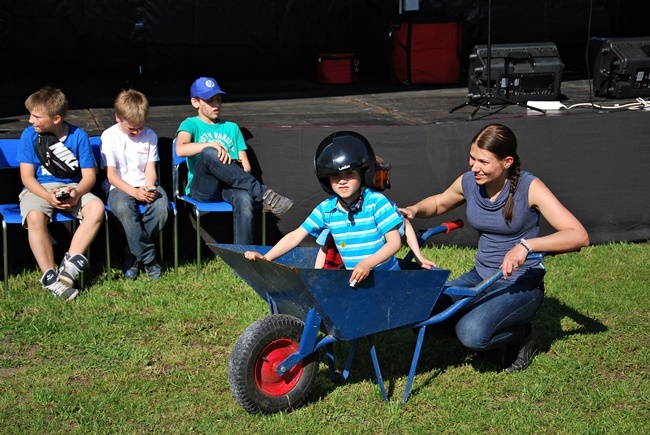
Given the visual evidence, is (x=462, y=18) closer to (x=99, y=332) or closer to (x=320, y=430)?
(x=99, y=332)

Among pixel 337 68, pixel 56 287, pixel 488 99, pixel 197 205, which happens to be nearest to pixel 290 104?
pixel 488 99

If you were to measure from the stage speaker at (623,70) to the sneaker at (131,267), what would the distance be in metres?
4.60

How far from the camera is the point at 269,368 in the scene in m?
4.06

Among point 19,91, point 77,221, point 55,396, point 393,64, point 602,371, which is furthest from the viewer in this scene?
point 393,64

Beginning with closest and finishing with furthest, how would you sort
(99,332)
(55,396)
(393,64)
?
(55,396) < (99,332) < (393,64)

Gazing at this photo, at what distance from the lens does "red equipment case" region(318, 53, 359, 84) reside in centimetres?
1009

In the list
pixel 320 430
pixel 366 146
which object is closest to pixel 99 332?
pixel 320 430

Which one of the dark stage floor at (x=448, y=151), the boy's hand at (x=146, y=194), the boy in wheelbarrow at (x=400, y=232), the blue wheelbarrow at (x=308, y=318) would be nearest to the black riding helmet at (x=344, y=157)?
the boy in wheelbarrow at (x=400, y=232)

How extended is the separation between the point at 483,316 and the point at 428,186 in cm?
253

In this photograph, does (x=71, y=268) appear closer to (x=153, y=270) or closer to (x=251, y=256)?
(x=153, y=270)

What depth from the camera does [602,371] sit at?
4672 millimetres

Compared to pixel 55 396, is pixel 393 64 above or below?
above

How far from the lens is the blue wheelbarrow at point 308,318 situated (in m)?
3.92

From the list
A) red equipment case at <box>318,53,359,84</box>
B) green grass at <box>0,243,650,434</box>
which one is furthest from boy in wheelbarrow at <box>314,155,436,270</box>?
red equipment case at <box>318,53,359,84</box>
